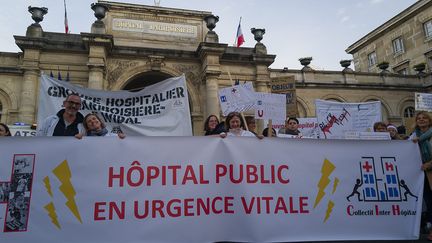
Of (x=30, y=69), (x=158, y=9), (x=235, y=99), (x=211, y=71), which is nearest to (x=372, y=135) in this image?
(x=235, y=99)

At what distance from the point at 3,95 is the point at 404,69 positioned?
3332 cm

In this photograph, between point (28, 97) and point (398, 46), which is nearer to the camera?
point (28, 97)

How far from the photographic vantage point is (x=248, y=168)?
424 centimetres

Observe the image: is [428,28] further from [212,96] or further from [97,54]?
[97,54]

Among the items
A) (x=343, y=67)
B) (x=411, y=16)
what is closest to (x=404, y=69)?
(x=411, y=16)

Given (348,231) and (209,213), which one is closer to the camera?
(209,213)

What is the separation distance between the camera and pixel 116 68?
53.2 ft

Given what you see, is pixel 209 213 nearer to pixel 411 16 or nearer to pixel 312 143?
pixel 312 143

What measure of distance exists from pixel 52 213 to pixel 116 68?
13426mm

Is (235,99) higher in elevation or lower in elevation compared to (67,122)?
higher

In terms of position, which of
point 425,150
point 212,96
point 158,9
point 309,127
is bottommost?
point 425,150

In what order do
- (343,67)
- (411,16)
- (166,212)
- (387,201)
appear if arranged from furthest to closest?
1. (411,16)
2. (343,67)
3. (387,201)
4. (166,212)

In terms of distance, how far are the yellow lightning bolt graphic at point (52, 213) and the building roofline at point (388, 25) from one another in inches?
1361

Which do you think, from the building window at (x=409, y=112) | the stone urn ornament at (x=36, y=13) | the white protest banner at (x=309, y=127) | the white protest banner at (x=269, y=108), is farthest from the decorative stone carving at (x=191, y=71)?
the building window at (x=409, y=112)
